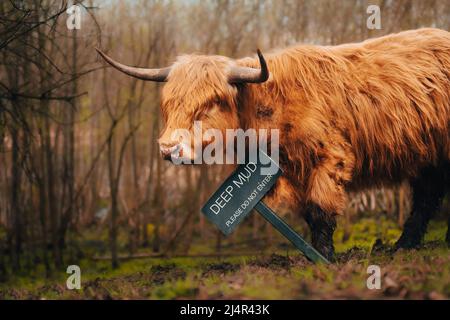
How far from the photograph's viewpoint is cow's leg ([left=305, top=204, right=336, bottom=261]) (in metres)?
6.68

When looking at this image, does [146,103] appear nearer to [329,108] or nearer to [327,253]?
[329,108]

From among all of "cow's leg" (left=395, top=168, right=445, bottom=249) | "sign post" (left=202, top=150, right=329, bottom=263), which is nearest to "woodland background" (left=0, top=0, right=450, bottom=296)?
"cow's leg" (left=395, top=168, right=445, bottom=249)

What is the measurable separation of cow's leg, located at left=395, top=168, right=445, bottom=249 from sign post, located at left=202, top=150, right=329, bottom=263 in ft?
6.72

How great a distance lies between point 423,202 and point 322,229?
194 cm

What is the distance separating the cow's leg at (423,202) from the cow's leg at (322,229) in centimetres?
156

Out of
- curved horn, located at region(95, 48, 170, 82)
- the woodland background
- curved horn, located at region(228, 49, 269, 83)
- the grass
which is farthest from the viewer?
the woodland background

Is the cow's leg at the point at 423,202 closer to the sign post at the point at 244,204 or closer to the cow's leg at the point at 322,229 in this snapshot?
the cow's leg at the point at 322,229

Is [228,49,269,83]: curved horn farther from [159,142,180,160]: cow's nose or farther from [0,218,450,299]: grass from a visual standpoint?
[0,218,450,299]: grass

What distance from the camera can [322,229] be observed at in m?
6.71

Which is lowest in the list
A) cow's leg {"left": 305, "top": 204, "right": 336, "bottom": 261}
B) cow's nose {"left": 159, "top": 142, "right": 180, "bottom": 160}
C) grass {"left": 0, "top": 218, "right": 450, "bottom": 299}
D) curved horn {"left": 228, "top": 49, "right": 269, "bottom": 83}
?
grass {"left": 0, "top": 218, "right": 450, "bottom": 299}

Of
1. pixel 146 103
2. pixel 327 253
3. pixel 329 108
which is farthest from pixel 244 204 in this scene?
pixel 146 103

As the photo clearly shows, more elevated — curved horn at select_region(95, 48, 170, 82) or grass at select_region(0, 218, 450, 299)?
curved horn at select_region(95, 48, 170, 82)

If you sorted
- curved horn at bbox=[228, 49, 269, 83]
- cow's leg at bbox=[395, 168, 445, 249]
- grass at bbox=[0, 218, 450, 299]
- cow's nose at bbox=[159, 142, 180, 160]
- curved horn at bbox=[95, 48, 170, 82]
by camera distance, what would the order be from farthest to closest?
cow's leg at bbox=[395, 168, 445, 249]
curved horn at bbox=[95, 48, 170, 82]
curved horn at bbox=[228, 49, 269, 83]
cow's nose at bbox=[159, 142, 180, 160]
grass at bbox=[0, 218, 450, 299]
